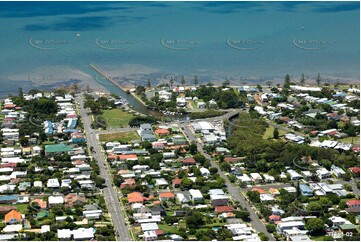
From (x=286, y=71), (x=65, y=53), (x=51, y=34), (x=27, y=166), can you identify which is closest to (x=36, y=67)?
(x=65, y=53)

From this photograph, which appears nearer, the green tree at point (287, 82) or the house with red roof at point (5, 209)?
the house with red roof at point (5, 209)

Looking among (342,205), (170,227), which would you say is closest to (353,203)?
(342,205)

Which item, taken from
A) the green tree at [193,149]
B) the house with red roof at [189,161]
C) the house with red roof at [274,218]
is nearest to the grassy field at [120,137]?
the green tree at [193,149]

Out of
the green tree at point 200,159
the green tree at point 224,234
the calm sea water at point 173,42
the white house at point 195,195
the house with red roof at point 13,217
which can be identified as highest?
the green tree at point 224,234

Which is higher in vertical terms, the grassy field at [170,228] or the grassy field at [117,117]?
the grassy field at [170,228]

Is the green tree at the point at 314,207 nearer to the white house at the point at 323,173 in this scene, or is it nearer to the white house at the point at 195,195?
the white house at the point at 323,173

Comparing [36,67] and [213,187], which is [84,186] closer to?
[213,187]

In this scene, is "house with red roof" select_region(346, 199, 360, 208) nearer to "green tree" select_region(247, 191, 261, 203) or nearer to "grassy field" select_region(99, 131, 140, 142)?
"green tree" select_region(247, 191, 261, 203)
